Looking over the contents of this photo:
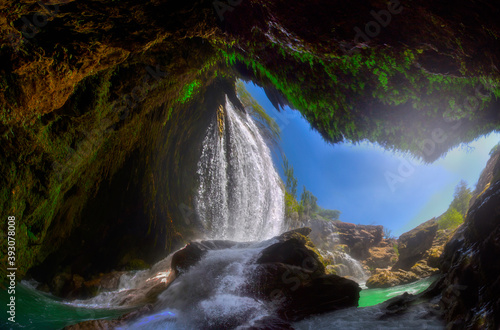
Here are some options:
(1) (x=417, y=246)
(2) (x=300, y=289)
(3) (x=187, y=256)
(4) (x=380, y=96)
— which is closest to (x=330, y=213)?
(1) (x=417, y=246)

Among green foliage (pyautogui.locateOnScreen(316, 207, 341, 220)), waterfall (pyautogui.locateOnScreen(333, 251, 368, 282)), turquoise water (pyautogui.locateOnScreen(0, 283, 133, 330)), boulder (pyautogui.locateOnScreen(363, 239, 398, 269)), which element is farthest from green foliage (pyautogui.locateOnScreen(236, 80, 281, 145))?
green foliage (pyautogui.locateOnScreen(316, 207, 341, 220))

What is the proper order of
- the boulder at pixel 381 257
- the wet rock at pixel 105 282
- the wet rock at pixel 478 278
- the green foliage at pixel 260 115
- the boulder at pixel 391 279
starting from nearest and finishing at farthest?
the wet rock at pixel 478 278 < the wet rock at pixel 105 282 < the boulder at pixel 391 279 < the green foliage at pixel 260 115 < the boulder at pixel 381 257

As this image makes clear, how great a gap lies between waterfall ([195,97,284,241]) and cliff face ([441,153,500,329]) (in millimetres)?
10211

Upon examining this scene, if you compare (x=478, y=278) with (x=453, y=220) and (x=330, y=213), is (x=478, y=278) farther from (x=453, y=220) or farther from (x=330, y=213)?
(x=330, y=213)

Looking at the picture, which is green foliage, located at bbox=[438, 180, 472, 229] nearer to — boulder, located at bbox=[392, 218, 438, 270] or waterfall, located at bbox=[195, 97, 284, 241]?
boulder, located at bbox=[392, 218, 438, 270]

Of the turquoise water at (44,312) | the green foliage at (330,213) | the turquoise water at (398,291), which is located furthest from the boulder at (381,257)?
the green foliage at (330,213)

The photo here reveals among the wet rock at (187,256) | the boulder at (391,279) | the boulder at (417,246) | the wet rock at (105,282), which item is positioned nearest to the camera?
the wet rock at (105,282)

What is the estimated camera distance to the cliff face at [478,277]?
114 inches

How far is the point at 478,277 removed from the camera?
351cm

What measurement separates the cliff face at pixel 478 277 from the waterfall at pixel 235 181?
10211 mm

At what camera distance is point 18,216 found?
408 centimetres

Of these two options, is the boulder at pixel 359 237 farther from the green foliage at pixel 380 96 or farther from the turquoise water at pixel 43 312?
the turquoise water at pixel 43 312

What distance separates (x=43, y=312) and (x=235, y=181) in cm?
956

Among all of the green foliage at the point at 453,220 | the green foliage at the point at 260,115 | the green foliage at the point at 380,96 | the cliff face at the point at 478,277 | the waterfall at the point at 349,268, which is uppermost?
the green foliage at the point at 260,115
